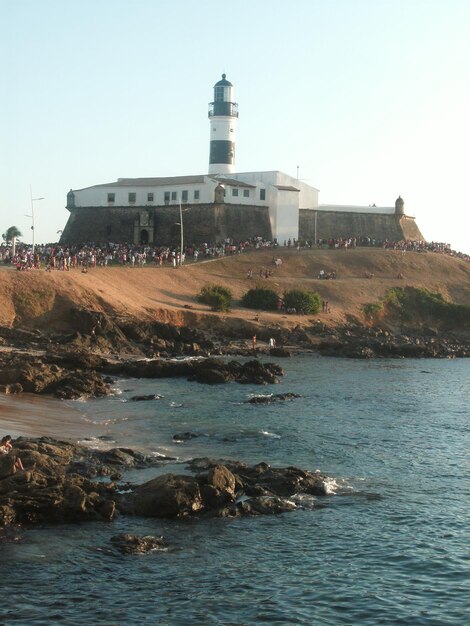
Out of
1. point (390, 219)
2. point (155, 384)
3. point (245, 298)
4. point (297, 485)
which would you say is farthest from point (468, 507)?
point (390, 219)

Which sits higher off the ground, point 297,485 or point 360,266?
point 360,266

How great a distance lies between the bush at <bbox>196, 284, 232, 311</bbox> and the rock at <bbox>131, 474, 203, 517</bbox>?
42.5m

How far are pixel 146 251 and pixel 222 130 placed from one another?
22575mm

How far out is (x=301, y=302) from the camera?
66.1m

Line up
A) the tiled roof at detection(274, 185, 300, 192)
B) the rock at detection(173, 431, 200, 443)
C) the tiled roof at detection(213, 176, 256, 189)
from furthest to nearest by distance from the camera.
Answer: the tiled roof at detection(274, 185, 300, 192)
the tiled roof at detection(213, 176, 256, 189)
the rock at detection(173, 431, 200, 443)

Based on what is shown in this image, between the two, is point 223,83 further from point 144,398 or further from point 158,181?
point 144,398

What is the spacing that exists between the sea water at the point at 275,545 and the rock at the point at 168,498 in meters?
0.32

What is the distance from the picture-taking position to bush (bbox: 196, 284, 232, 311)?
6262 centimetres

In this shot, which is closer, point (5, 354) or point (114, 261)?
point (5, 354)

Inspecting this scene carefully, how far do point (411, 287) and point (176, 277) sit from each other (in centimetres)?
2146

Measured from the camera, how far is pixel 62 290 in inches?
2128

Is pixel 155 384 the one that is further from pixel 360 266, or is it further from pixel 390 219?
pixel 390 219

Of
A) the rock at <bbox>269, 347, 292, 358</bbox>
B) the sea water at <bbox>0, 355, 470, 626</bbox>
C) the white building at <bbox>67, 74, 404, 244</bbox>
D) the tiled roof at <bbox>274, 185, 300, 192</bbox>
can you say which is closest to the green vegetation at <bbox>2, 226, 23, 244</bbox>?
the white building at <bbox>67, 74, 404, 244</bbox>

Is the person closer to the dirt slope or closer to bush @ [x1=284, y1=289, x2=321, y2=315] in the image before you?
the dirt slope
